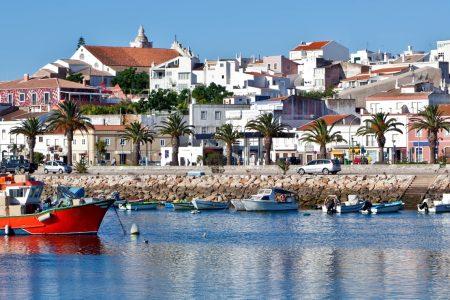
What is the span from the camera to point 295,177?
316ft

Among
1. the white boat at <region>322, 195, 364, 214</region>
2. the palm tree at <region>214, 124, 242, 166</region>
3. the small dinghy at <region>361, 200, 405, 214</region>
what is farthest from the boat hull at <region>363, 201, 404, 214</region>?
the palm tree at <region>214, 124, 242, 166</region>

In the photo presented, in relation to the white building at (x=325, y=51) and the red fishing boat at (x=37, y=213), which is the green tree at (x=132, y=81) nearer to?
the white building at (x=325, y=51)

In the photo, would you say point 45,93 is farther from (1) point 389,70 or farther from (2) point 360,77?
(1) point 389,70

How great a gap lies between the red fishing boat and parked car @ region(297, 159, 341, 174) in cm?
3550

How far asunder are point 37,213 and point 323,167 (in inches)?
1500

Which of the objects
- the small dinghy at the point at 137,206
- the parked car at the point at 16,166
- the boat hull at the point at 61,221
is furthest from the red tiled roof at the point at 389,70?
the boat hull at the point at 61,221

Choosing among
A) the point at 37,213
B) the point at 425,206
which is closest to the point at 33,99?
the point at 425,206

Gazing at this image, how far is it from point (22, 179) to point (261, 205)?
23.8m

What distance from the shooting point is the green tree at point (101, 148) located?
423 ft

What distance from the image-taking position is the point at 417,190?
89000mm

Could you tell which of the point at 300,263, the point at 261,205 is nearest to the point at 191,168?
the point at 261,205

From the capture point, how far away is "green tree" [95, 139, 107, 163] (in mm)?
128875

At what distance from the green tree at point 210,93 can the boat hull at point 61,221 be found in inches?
3748

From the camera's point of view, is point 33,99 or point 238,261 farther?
point 33,99
